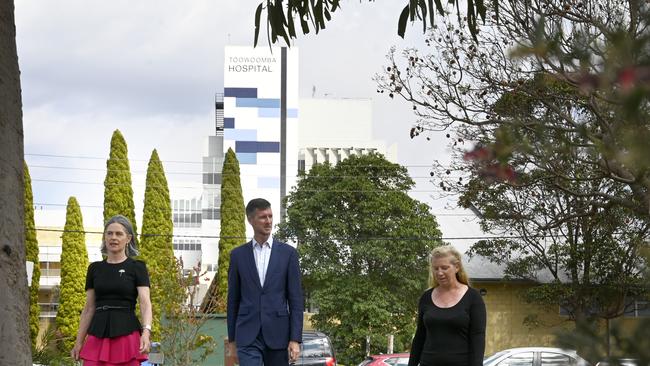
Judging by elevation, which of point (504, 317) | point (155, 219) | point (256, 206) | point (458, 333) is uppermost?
point (155, 219)

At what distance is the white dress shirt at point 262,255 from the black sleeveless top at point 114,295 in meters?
0.86

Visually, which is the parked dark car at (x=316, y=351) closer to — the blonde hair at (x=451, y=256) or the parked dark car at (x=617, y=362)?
the blonde hair at (x=451, y=256)

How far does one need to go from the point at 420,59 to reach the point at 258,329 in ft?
38.4

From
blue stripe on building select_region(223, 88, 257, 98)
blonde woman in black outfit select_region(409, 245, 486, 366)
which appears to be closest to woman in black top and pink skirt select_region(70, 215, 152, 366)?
blonde woman in black outfit select_region(409, 245, 486, 366)

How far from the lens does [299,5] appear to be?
653 cm

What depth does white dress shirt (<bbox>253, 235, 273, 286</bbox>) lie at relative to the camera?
25.3ft

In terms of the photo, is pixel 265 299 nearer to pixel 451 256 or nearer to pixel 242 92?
pixel 451 256

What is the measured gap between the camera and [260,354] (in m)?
7.65

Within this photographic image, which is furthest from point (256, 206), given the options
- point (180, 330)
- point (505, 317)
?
point (505, 317)

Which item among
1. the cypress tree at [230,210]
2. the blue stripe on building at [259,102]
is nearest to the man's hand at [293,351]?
the cypress tree at [230,210]

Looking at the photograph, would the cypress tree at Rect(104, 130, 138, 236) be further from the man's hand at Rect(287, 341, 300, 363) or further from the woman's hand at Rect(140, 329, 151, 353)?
the man's hand at Rect(287, 341, 300, 363)

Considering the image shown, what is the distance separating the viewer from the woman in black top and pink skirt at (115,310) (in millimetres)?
7789

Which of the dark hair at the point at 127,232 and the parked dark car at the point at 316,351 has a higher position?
the dark hair at the point at 127,232

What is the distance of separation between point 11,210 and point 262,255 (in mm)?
2229
